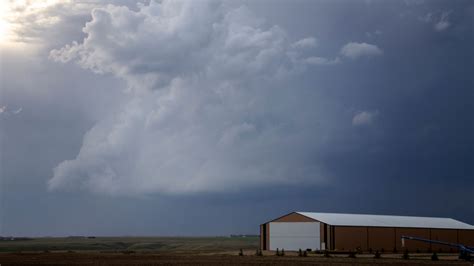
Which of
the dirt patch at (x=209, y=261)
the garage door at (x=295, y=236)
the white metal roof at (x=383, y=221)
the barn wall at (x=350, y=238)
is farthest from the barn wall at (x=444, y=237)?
the dirt patch at (x=209, y=261)

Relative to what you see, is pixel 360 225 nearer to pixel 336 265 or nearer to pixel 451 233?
pixel 451 233

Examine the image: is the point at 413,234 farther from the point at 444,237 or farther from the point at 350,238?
the point at 350,238

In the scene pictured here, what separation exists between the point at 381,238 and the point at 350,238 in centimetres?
776

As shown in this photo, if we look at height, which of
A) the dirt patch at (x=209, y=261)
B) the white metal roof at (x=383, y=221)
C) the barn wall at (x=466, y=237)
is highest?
the white metal roof at (x=383, y=221)

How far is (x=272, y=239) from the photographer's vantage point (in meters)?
103

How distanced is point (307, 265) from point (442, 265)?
14.0 m

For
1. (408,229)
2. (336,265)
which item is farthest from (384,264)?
(408,229)

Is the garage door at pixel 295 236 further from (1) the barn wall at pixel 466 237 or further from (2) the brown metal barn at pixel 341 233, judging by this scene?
(1) the barn wall at pixel 466 237

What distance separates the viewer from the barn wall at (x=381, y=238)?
104 metres

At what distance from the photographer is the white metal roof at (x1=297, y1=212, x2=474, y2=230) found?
4090 inches

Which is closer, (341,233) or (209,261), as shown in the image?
(209,261)

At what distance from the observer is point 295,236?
102 metres

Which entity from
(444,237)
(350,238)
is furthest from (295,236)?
(444,237)

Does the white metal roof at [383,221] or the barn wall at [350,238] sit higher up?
the white metal roof at [383,221]
